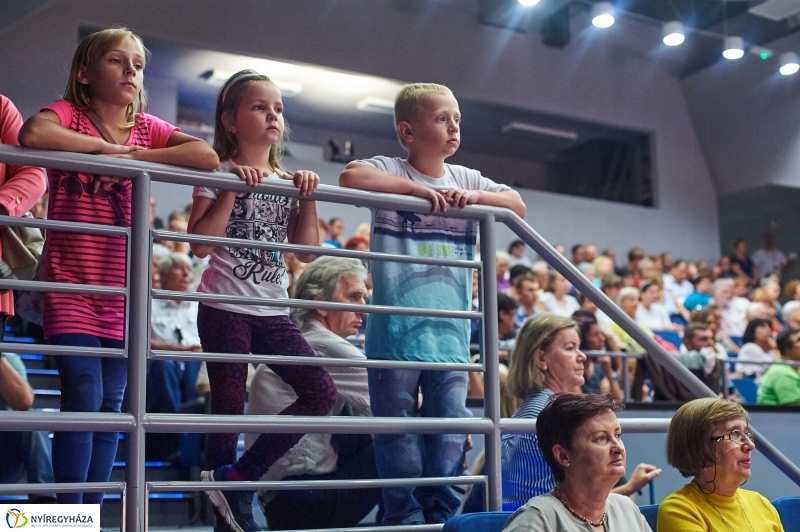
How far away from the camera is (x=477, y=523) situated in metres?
2.35

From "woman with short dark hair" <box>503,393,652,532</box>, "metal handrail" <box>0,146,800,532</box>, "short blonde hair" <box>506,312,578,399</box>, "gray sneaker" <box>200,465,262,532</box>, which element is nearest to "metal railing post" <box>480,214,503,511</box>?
"metal handrail" <box>0,146,800,532</box>

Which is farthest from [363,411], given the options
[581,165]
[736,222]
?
[736,222]

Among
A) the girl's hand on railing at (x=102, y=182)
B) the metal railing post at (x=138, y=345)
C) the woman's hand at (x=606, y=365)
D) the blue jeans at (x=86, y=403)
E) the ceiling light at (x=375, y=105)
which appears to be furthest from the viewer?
the ceiling light at (x=375, y=105)

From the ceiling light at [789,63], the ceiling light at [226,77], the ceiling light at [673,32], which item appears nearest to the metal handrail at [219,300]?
the ceiling light at [226,77]

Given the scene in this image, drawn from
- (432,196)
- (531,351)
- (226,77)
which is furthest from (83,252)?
(226,77)

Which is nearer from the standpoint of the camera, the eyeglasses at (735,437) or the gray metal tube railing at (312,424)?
the gray metal tube railing at (312,424)

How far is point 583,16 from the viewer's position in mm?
11352

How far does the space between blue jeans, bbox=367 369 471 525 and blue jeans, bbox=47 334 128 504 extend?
2.52ft

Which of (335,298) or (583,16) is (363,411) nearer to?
(335,298)

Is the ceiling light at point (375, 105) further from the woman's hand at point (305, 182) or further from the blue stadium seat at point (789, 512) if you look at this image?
the woman's hand at point (305, 182)

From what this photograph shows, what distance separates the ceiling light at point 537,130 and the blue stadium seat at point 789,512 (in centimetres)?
939

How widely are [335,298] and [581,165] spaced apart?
1020 cm

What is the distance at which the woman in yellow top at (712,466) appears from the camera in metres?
2.65

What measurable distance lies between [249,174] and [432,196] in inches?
22.8
